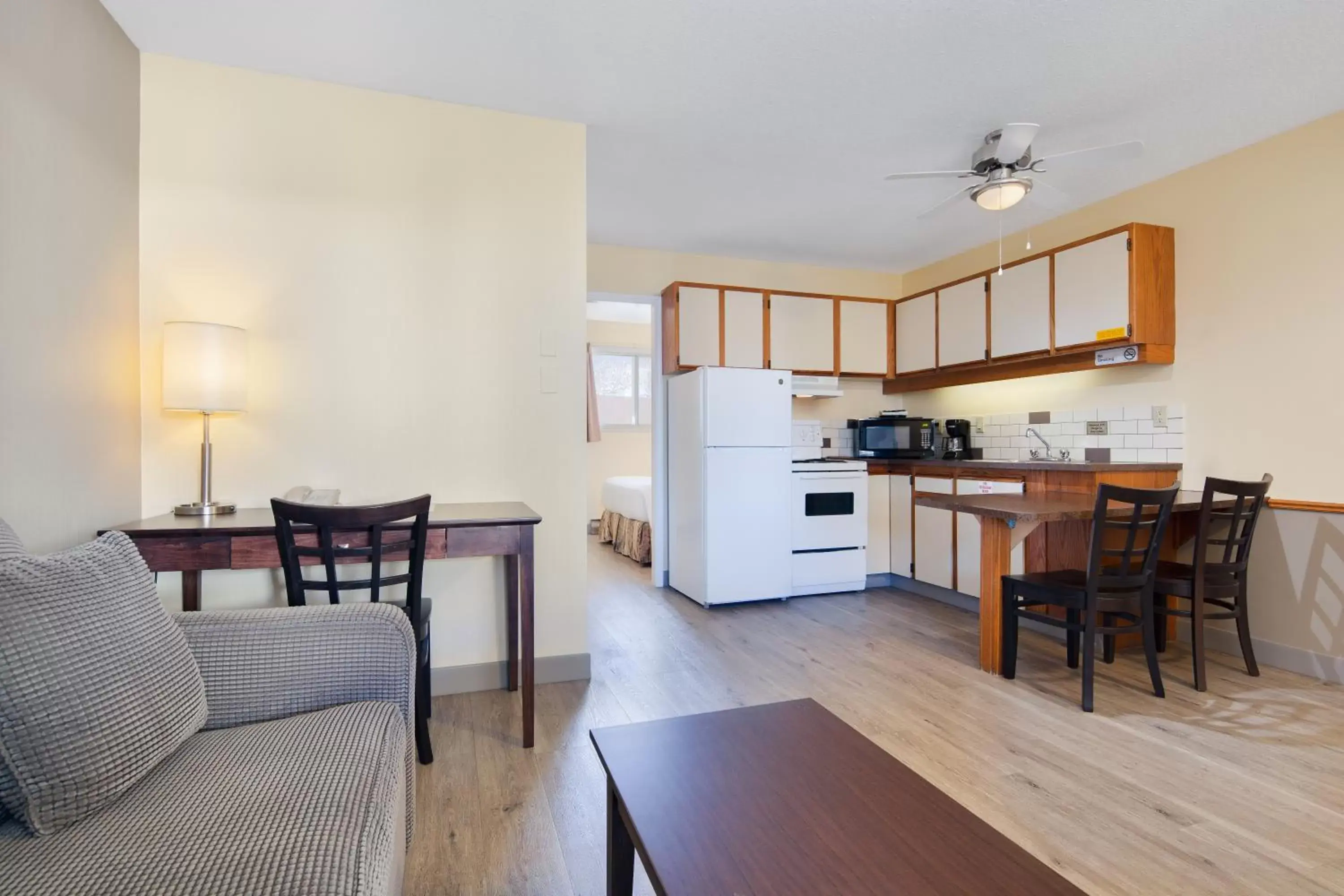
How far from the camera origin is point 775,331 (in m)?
4.54

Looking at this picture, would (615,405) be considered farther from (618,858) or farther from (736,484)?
(618,858)

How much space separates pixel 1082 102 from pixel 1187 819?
103 inches

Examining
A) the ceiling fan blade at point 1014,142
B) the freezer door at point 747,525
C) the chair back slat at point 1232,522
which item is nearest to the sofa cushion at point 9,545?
the freezer door at point 747,525

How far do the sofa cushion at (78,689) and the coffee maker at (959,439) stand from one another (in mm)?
4448

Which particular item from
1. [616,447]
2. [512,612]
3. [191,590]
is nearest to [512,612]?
[512,612]

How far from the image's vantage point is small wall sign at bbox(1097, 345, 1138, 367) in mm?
3316

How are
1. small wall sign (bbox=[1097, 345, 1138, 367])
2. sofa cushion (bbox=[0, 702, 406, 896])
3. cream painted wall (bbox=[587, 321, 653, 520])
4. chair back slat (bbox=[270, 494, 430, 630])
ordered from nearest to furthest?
sofa cushion (bbox=[0, 702, 406, 896]) → chair back slat (bbox=[270, 494, 430, 630]) → small wall sign (bbox=[1097, 345, 1138, 367]) → cream painted wall (bbox=[587, 321, 653, 520])

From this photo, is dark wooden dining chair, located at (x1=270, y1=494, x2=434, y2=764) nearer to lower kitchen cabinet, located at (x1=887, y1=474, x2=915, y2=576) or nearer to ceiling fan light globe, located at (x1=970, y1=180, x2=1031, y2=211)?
ceiling fan light globe, located at (x1=970, y1=180, x2=1031, y2=211)

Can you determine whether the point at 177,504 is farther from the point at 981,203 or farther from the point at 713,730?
the point at 981,203

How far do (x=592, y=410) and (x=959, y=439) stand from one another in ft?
13.6

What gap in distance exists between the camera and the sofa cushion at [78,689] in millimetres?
908

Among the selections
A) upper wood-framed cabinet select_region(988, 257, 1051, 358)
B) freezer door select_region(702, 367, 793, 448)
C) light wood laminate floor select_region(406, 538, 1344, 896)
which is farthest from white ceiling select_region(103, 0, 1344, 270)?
light wood laminate floor select_region(406, 538, 1344, 896)

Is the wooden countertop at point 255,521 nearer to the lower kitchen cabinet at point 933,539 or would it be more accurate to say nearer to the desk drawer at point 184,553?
the desk drawer at point 184,553

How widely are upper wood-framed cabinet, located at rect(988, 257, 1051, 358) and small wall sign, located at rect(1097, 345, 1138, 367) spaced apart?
0.89 ft
